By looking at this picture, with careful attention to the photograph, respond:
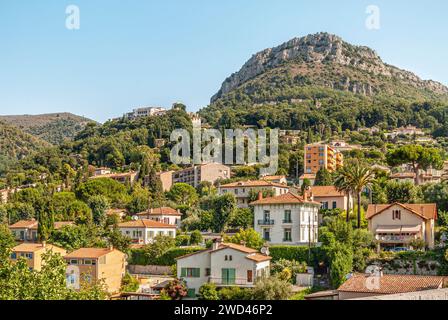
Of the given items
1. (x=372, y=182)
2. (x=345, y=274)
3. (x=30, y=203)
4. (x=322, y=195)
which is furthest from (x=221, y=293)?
(x=30, y=203)

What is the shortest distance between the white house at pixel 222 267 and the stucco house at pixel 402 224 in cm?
903

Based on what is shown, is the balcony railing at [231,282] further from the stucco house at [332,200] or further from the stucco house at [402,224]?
the stucco house at [332,200]

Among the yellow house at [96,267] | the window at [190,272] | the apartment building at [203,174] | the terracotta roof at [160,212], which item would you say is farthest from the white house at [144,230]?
the apartment building at [203,174]

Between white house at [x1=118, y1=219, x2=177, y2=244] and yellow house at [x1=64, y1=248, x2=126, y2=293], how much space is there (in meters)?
12.3

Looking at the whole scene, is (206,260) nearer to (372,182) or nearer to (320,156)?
(372,182)

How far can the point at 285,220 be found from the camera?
153ft

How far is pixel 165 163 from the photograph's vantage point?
337 feet

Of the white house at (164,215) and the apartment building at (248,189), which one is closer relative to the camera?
the white house at (164,215)

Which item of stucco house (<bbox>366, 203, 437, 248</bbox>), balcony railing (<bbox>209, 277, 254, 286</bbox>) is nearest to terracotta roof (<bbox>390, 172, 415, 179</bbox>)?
stucco house (<bbox>366, 203, 437, 248</bbox>)

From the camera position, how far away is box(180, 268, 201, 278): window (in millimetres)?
39062

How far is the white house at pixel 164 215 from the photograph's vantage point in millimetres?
62625

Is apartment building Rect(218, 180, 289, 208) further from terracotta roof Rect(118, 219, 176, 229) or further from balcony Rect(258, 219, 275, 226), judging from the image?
balcony Rect(258, 219, 275, 226)

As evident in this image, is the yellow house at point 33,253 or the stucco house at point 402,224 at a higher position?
the stucco house at point 402,224

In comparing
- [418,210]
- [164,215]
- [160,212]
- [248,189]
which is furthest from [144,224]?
[418,210]
